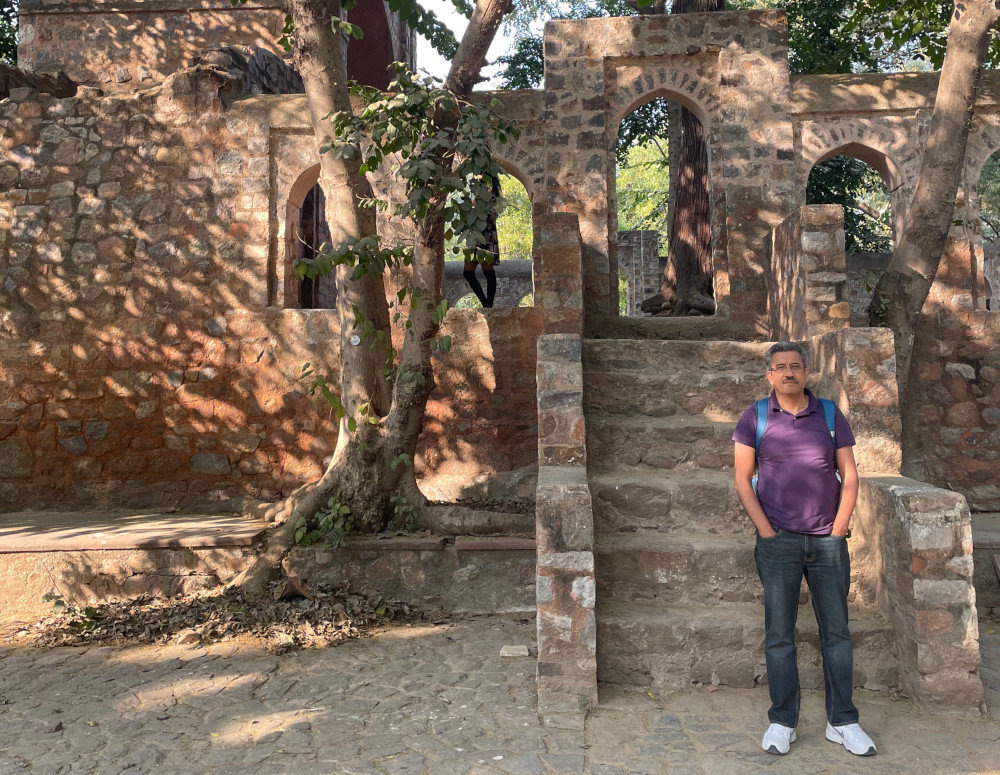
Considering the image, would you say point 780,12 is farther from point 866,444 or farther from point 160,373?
point 160,373

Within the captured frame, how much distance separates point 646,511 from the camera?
4.40 m

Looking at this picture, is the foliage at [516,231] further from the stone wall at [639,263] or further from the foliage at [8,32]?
the foliage at [8,32]

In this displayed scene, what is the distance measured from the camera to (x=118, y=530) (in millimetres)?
6051

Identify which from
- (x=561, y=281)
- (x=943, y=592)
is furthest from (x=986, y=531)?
(x=561, y=281)

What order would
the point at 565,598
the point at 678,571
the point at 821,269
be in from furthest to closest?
the point at 821,269
the point at 678,571
the point at 565,598

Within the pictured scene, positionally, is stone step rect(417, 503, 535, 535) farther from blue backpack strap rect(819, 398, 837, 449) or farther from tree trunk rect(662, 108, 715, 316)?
tree trunk rect(662, 108, 715, 316)

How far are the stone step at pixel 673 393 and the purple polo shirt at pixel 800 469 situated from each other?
1.72 m

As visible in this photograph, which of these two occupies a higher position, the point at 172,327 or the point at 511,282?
the point at 511,282

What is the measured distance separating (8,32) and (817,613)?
41.7 ft

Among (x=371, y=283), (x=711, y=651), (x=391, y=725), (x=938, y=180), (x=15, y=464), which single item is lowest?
(x=391, y=725)

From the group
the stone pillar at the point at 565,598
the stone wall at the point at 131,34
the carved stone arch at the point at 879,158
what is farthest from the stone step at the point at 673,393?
the stone wall at the point at 131,34

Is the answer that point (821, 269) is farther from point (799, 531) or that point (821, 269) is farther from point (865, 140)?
point (865, 140)

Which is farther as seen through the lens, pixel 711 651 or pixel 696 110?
pixel 696 110

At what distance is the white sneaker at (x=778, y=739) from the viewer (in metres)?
3.14
